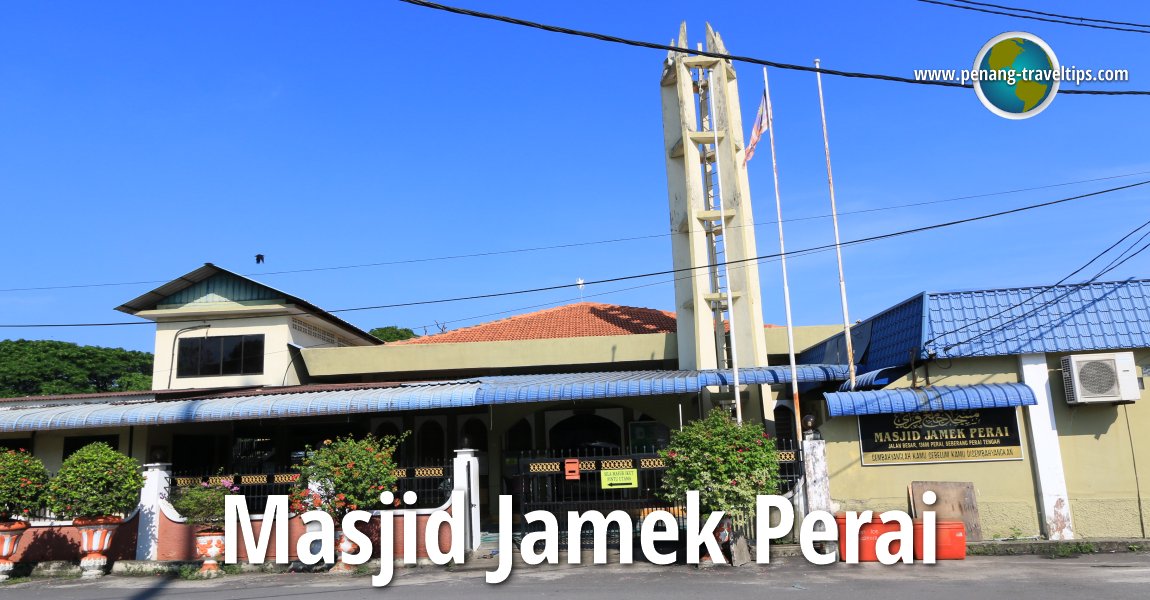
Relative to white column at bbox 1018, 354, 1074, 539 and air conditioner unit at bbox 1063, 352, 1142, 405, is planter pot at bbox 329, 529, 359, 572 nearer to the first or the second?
white column at bbox 1018, 354, 1074, 539

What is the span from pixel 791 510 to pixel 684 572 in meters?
2.11

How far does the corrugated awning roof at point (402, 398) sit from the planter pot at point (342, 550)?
3.38 m

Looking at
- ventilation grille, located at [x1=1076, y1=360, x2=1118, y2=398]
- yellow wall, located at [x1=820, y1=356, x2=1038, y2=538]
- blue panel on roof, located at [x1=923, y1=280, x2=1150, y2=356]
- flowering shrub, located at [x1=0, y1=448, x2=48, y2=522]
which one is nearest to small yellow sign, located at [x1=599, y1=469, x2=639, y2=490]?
yellow wall, located at [x1=820, y1=356, x2=1038, y2=538]

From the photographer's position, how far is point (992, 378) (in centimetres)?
1359

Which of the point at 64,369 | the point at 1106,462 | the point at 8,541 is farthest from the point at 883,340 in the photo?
the point at 64,369

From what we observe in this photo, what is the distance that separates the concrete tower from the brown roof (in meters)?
3.57

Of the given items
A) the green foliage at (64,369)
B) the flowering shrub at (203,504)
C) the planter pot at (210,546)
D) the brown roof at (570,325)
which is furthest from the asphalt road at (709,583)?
the green foliage at (64,369)

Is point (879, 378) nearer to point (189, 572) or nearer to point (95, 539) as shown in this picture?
point (189, 572)

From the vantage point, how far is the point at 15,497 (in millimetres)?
13500

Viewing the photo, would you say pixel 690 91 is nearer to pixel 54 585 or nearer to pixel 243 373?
pixel 243 373

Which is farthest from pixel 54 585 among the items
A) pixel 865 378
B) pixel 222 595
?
pixel 865 378

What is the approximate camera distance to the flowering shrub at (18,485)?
44.1 ft

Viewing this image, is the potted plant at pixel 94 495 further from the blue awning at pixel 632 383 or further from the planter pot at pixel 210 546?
the blue awning at pixel 632 383

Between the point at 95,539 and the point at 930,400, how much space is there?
1476 cm
